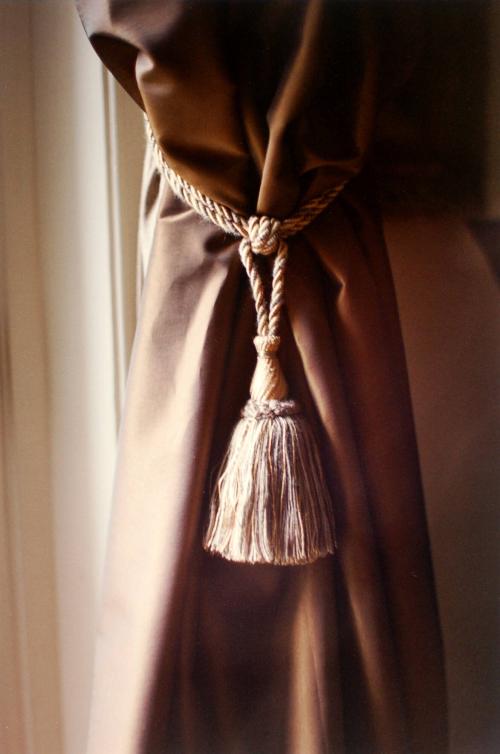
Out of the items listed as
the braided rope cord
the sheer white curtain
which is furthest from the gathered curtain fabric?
the sheer white curtain

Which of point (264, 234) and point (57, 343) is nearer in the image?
point (264, 234)

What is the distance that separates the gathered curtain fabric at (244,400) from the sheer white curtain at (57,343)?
0.13 metres

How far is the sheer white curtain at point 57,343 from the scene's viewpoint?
0.60m

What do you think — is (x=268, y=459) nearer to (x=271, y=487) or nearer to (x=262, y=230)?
(x=271, y=487)

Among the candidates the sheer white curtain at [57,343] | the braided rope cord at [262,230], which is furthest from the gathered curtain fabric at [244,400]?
the sheer white curtain at [57,343]

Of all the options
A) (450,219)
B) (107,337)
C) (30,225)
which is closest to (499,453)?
(450,219)

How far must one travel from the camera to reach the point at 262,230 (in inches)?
16.9

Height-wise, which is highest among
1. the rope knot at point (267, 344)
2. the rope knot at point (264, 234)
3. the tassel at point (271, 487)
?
the rope knot at point (264, 234)

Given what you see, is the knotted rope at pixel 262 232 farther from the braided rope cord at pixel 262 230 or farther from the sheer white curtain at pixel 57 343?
the sheer white curtain at pixel 57 343

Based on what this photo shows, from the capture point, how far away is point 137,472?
0.48 meters

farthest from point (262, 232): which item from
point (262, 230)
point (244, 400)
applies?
point (244, 400)

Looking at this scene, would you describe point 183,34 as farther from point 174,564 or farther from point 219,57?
point 174,564

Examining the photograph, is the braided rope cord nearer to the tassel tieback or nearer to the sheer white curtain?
the tassel tieback

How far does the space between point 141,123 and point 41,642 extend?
26.4 inches
